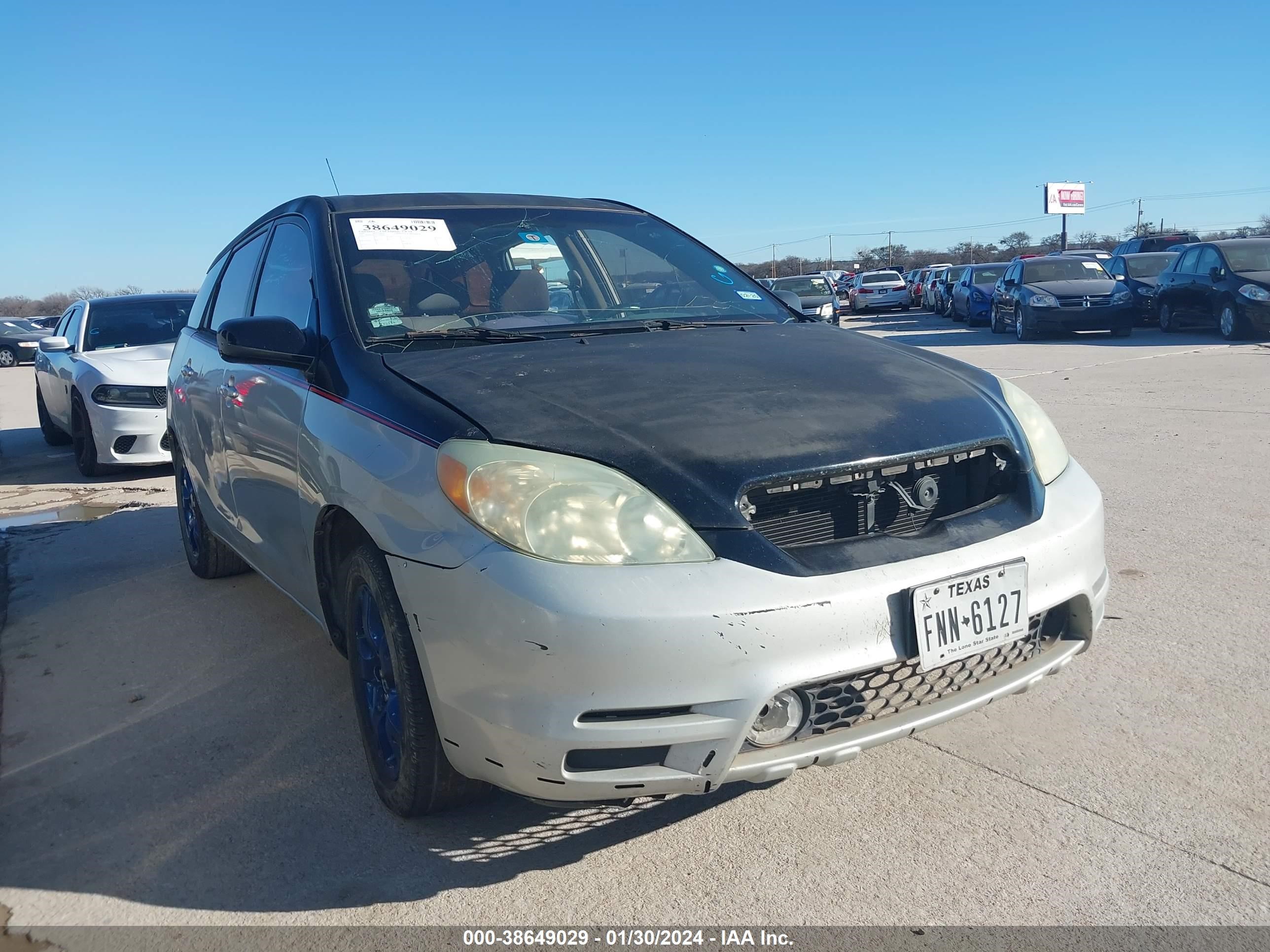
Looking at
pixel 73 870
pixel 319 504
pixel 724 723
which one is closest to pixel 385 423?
pixel 319 504

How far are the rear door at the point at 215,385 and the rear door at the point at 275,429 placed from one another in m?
0.12

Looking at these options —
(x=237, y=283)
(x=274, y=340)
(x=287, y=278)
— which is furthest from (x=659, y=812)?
(x=237, y=283)

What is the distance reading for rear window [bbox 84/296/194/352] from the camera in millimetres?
9625

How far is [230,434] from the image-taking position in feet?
13.2

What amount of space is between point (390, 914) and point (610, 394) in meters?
1.36

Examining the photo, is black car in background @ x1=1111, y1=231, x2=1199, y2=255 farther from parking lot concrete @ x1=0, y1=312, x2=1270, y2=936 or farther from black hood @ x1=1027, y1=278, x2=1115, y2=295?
parking lot concrete @ x1=0, y1=312, x2=1270, y2=936

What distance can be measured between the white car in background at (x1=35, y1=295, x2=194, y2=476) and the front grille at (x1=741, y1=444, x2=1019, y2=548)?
6308mm

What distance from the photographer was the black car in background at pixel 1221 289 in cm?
1512

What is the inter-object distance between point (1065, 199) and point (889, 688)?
195 ft

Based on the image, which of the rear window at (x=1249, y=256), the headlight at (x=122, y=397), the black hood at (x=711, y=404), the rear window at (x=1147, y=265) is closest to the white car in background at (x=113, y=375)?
the headlight at (x=122, y=397)

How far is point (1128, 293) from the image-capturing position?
57.3 ft

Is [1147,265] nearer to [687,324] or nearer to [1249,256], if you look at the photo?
[1249,256]

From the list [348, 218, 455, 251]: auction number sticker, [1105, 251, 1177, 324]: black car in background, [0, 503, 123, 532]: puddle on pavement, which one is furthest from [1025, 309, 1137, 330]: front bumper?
[348, 218, 455, 251]: auction number sticker

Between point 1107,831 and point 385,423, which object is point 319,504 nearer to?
point 385,423
